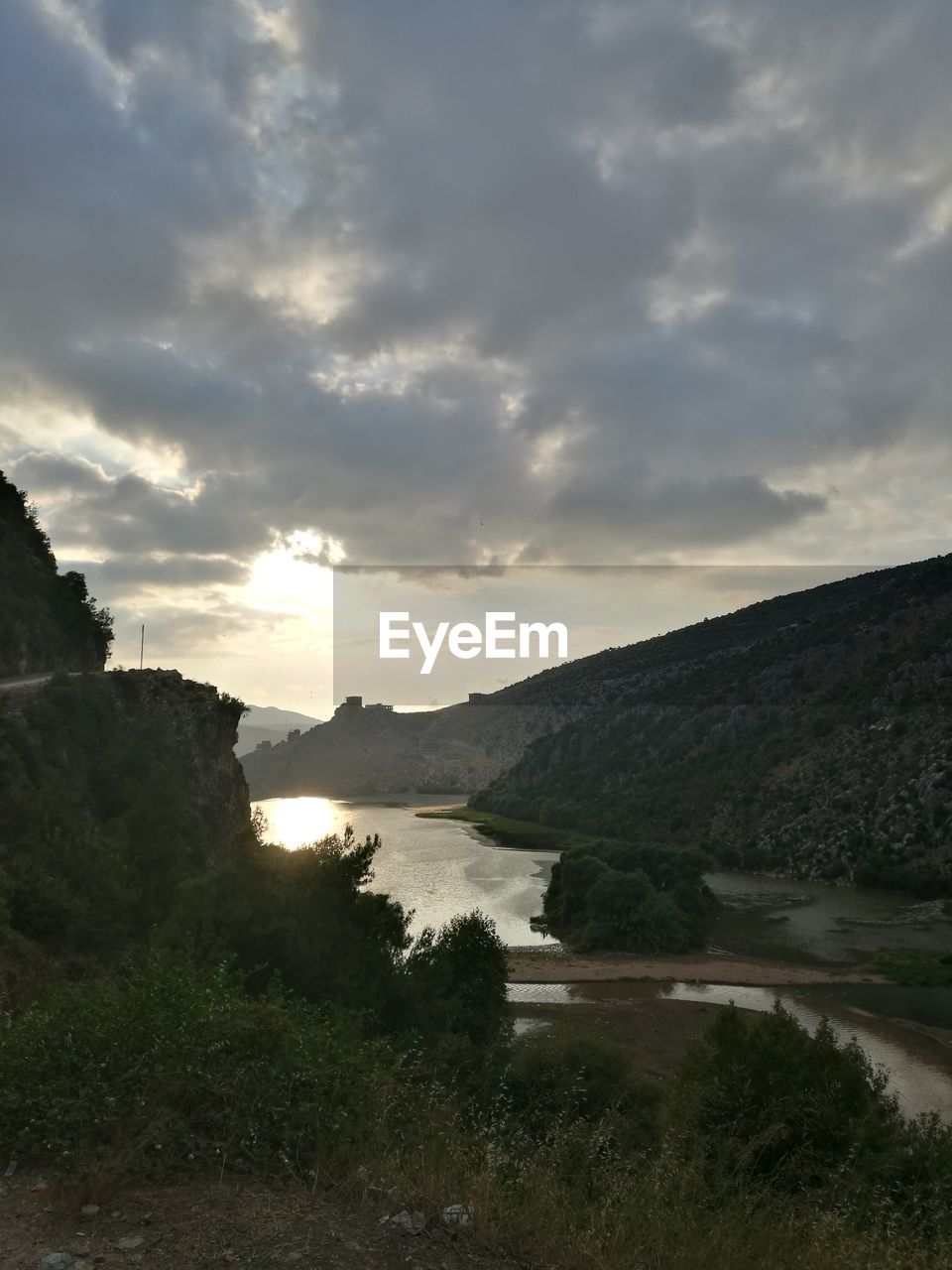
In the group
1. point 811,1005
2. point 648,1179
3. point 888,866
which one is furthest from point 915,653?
point 648,1179

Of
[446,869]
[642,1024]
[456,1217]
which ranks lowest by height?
[446,869]

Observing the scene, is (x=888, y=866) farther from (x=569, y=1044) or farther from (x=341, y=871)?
(x=341, y=871)

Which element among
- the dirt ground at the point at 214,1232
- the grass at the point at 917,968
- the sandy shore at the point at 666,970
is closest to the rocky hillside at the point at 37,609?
the sandy shore at the point at 666,970

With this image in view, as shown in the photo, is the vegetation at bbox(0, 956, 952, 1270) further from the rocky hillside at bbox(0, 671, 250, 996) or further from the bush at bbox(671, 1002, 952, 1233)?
the rocky hillside at bbox(0, 671, 250, 996)

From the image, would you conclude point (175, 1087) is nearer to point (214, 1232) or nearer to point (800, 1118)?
point (214, 1232)

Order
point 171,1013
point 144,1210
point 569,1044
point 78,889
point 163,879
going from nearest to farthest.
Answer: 1. point 144,1210
2. point 171,1013
3. point 78,889
4. point 569,1044
5. point 163,879

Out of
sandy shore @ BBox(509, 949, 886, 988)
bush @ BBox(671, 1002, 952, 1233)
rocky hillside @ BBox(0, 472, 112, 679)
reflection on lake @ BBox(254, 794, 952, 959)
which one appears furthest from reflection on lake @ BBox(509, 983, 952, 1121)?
rocky hillside @ BBox(0, 472, 112, 679)

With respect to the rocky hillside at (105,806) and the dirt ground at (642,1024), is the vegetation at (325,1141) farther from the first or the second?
the dirt ground at (642,1024)

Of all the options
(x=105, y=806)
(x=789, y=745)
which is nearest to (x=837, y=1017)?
(x=105, y=806)
